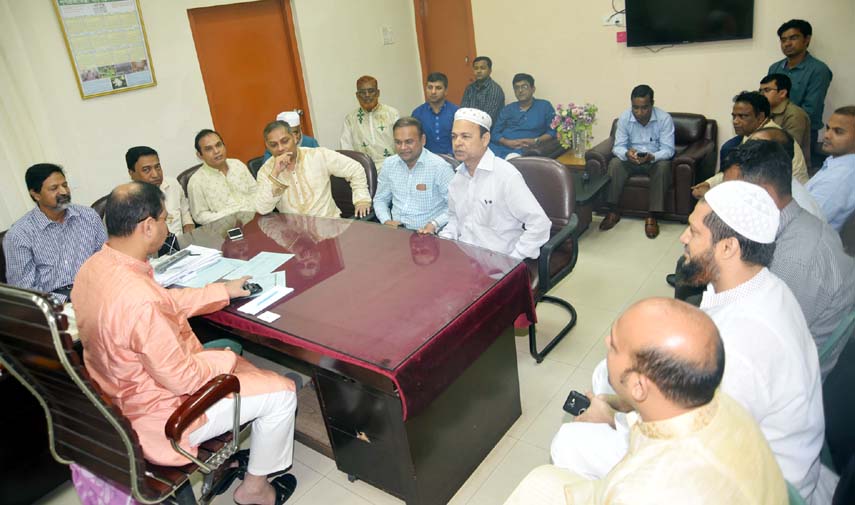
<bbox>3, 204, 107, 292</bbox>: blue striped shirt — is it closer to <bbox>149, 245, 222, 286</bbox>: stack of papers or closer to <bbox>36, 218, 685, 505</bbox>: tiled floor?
<bbox>149, 245, 222, 286</bbox>: stack of papers

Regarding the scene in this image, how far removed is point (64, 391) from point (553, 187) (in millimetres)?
2485

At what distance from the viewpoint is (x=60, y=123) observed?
13.7 ft

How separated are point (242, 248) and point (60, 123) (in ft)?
7.12

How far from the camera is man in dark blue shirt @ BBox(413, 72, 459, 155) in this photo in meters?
5.44

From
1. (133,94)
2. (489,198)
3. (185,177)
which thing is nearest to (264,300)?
(489,198)

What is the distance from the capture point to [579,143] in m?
5.43

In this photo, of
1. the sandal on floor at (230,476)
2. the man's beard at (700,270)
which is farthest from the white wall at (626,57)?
the sandal on floor at (230,476)

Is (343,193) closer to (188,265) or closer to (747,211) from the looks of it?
(188,265)

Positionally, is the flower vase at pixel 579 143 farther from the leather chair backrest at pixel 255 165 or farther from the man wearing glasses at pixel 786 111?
the leather chair backrest at pixel 255 165

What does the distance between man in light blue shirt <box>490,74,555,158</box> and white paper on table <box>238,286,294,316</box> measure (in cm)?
354

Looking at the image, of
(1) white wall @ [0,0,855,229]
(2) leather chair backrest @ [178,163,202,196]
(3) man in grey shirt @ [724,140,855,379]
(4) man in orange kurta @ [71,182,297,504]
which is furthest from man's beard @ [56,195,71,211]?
(3) man in grey shirt @ [724,140,855,379]

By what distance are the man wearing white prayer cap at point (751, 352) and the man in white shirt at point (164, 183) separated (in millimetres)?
3011

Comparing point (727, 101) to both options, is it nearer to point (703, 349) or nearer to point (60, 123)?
point (703, 349)

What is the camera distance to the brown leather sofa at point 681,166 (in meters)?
4.70
